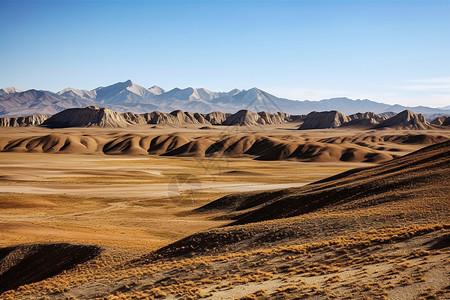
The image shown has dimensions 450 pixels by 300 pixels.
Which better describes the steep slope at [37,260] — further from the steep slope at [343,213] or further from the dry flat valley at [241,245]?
the steep slope at [343,213]

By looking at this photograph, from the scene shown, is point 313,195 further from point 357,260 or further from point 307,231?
point 357,260

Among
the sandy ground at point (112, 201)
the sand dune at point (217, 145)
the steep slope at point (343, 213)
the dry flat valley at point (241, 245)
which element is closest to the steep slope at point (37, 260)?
the dry flat valley at point (241, 245)

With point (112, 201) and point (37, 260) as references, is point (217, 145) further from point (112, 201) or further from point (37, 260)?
point (37, 260)

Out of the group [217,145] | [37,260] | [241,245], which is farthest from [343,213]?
[217,145]

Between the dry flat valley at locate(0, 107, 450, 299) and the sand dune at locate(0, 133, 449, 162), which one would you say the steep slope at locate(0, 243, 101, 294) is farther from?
the sand dune at locate(0, 133, 449, 162)

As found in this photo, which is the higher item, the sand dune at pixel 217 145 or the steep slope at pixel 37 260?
the sand dune at pixel 217 145

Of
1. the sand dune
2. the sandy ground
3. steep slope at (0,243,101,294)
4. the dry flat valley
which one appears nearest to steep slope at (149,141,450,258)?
the dry flat valley

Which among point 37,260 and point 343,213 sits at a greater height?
point 343,213

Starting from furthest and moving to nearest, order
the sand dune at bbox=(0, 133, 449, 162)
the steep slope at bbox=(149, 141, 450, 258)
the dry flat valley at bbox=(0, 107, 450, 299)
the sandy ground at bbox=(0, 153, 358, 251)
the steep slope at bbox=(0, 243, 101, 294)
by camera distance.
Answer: the sand dune at bbox=(0, 133, 449, 162) < the sandy ground at bbox=(0, 153, 358, 251) < the steep slope at bbox=(0, 243, 101, 294) < the steep slope at bbox=(149, 141, 450, 258) < the dry flat valley at bbox=(0, 107, 450, 299)

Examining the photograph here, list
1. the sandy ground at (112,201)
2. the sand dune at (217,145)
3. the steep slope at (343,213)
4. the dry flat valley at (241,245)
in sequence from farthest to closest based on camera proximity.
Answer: the sand dune at (217,145), the sandy ground at (112,201), the steep slope at (343,213), the dry flat valley at (241,245)

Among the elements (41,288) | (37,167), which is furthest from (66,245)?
(37,167)

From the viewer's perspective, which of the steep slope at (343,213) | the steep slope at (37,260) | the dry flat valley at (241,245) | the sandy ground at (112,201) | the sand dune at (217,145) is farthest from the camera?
the sand dune at (217,145)

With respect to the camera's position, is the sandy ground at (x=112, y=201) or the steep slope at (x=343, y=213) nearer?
the steep slope at (x=343, y=213)

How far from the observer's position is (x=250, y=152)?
552 ft
